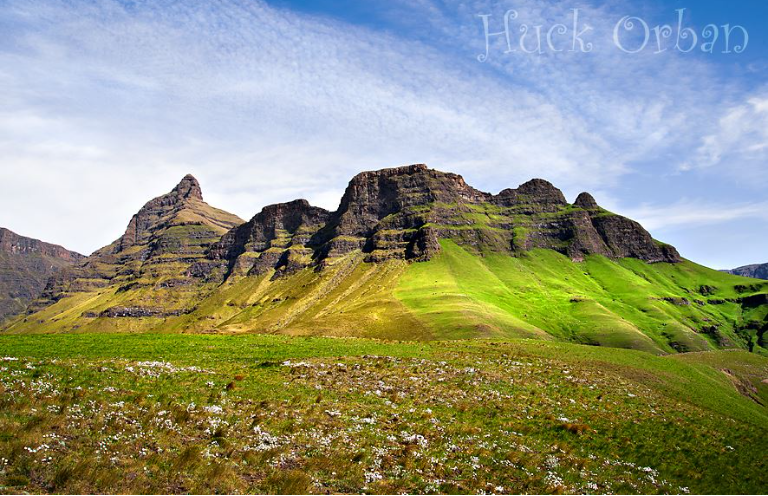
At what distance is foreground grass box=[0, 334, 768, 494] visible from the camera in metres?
17.4

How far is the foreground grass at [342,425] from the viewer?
17.4 metres

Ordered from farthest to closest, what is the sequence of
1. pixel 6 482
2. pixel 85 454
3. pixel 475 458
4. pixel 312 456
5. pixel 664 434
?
pixel 664 434
pixel 475 458
pixel 312 456
pixel 85 454
pixel 6 482

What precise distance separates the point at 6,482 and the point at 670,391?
4821 cm

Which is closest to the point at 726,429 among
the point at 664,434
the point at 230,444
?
the point at 664,434

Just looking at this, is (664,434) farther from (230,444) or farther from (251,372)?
(251,372)

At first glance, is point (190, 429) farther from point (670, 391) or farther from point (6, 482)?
point (670, 391)

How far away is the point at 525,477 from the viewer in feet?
65.8

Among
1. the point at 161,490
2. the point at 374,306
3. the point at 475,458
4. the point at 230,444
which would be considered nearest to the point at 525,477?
the point at 475,458

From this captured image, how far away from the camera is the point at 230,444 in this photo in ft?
65.4

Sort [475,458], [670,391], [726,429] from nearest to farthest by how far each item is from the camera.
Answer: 1. [475,458]
2. [726,429]
3. [670,391]

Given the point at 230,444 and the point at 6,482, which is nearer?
the point at 6,482

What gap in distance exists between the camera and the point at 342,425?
24.2m

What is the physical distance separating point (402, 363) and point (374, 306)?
5831 inches

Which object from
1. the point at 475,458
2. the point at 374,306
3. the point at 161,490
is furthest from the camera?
the point at 374,306
